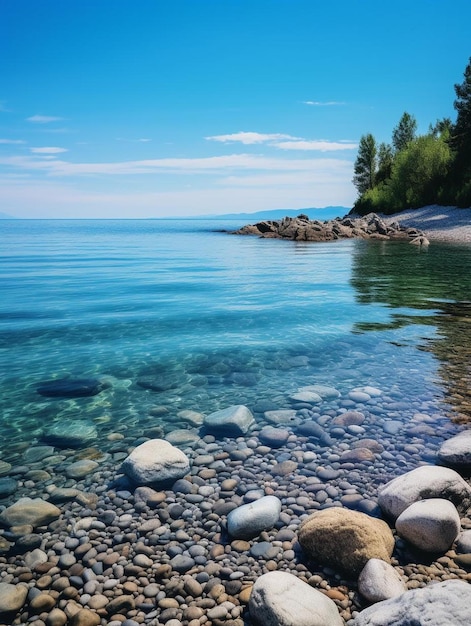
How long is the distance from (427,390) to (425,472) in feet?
10.5

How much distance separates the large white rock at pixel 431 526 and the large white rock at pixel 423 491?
24 cm

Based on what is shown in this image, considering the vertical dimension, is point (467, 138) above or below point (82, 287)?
above

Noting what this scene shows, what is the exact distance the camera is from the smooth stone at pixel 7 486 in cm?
466

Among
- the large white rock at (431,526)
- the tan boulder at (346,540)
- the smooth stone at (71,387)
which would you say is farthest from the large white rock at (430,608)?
the smooth stone at (71,387)

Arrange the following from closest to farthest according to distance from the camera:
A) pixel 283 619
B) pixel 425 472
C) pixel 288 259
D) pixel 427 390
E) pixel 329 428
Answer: pixel 283 619
pixel 425 472
pixel 329 428
pixel 427 390
pixel 288 259

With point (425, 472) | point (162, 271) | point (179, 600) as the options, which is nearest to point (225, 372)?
point (425, 472)

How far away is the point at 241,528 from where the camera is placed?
12.7 ft

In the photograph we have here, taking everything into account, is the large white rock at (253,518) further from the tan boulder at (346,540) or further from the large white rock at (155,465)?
the large white rock at (155,465)

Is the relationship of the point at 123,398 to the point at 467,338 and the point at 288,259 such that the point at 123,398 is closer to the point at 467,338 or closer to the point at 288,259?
the point at 467,338

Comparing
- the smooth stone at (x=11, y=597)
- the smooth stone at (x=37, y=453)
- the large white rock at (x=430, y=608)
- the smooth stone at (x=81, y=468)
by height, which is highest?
the large white rock at (x=430, y=608)

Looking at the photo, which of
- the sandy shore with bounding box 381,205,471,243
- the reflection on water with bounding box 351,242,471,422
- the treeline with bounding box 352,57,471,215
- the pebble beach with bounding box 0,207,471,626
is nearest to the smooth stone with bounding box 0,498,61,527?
the pebble beach with bounding box 0,207,471,626

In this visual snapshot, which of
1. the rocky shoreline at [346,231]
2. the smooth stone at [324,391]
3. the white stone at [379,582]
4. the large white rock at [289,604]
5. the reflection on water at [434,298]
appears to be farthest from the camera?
the rocky shoreline at [346,231]

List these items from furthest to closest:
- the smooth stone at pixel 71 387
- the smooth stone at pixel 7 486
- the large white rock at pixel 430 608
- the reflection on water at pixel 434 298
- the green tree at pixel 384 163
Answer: the green tree at pixel 384 163 < the reflection on water at pixel 434 298 < the smooth stone at pixel 71 387 < the smooth stone at pixel 7 486 < the large white rock at pixel 430 608

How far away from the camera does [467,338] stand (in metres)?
10.3
